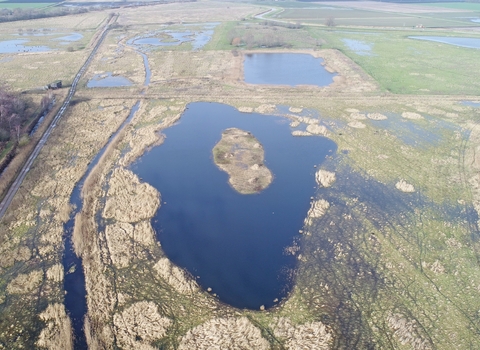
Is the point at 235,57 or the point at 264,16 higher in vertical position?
the point at 235,57

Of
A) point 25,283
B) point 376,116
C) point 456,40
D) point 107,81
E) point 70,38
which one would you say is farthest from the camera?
point 456,40

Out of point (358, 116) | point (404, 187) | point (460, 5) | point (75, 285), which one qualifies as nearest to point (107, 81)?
point (358, 116)

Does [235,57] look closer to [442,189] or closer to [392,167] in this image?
[392,167]

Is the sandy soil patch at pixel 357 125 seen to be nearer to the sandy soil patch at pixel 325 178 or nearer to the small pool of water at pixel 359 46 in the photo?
the sandy soil patch at pixel 325 178

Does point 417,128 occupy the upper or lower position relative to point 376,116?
upper

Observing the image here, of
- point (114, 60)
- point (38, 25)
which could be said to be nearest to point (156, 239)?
point (114, 60)

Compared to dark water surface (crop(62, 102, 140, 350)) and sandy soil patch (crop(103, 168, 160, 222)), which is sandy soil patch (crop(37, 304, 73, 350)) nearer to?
dark water surface (crop(62, 102, 140, 350))

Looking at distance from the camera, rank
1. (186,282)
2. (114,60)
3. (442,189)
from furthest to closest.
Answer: (114,60) → (442,189) → (186,282)

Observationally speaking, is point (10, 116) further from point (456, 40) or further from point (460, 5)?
point (460, 5)
